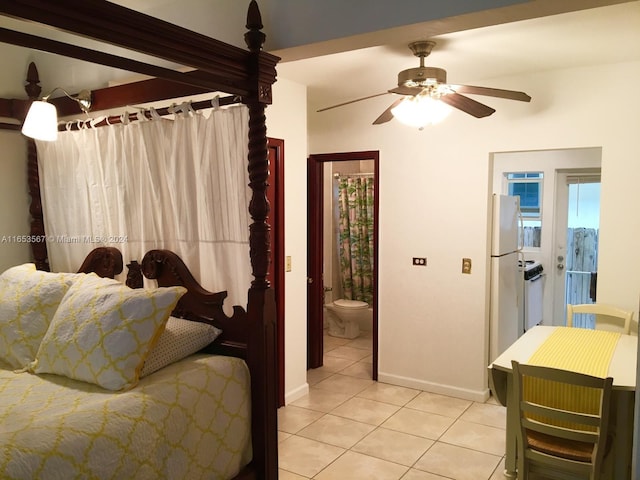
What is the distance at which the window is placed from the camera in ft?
19.0

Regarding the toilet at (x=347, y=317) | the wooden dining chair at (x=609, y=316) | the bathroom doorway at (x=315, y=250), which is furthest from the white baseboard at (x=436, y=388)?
the toilet at (x=347, y=317)

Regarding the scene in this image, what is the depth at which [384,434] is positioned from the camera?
352cm

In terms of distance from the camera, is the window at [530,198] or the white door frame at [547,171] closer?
the white door frame at [547,171]

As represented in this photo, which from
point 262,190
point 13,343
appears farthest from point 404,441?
point 13,343

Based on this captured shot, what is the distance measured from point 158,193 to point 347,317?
144 inches

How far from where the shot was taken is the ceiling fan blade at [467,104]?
3.11 m

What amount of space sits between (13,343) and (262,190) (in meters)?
1.47

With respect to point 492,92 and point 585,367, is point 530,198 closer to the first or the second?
point 492,92

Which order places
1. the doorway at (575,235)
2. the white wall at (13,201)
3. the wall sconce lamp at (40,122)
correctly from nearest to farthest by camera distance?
the wall sconce lamp at (40,122), the white wall at (13,201), the doorway at (575,235)

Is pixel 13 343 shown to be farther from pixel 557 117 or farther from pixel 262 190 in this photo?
pixel 557 117

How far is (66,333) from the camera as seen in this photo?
225cm

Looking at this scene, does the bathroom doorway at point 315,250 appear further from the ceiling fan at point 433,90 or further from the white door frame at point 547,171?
the white door frame at point 547,171

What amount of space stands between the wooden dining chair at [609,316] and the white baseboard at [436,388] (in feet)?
3.14

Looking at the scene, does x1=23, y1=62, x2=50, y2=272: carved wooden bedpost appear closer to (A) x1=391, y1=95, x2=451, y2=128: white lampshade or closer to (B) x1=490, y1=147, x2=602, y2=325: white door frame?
(A) x1=391, y1=95, x2=451, y2=128: white lampshade
